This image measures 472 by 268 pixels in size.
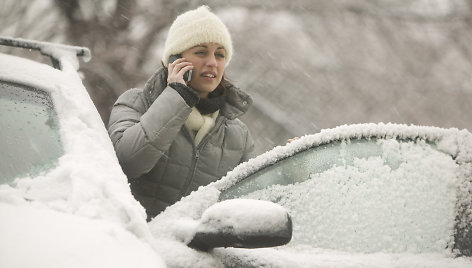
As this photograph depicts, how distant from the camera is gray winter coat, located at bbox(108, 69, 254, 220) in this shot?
219 centimetres

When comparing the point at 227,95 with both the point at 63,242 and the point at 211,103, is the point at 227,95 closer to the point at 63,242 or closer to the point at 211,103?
the point at 211,103

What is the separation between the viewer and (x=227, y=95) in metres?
2.76

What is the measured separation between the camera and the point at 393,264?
5.25ft

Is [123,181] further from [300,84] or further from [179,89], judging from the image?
[300,84]

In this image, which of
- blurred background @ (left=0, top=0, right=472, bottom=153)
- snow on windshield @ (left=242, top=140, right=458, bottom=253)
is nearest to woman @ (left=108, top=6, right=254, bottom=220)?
snow on windshield @ (left=242, top=140, right=458, bottom=253)

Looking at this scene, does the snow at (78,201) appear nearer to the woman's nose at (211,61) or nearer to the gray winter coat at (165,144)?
the gray winter coat at (165,144)

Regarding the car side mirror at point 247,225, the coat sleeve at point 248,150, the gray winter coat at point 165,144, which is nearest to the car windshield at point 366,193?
the car side mirror at point 247,225

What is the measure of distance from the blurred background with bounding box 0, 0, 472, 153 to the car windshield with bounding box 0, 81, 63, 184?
276 inches

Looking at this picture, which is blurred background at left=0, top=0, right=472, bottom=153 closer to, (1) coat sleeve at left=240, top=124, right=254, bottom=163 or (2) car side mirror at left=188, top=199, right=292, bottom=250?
(1) coat sleeve at left=240, top=124, right=254, bottom=163

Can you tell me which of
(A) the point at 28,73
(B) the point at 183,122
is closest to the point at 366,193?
(B) the point at 183,122

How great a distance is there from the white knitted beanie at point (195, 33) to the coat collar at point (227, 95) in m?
0.15

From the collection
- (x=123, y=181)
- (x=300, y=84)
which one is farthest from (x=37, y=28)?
(x=123, y=181)

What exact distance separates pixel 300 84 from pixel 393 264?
1002cm

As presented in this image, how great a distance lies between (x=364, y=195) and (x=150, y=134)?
948 millimetres
